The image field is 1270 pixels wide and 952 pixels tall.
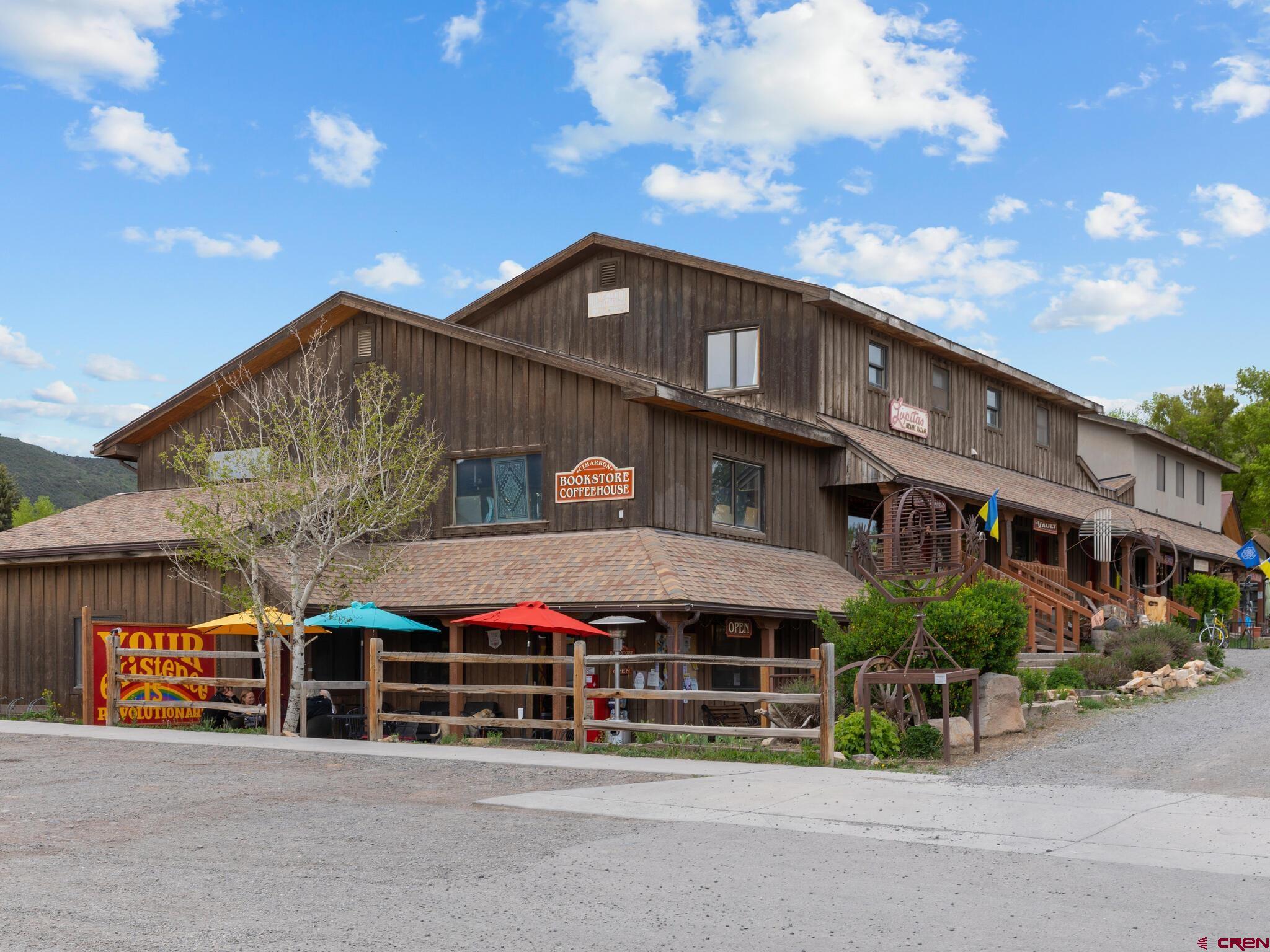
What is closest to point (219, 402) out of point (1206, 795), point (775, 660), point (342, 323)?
point (342, 323)

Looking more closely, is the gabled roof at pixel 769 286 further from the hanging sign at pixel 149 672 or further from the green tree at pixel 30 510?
the green tree at pixel 30 510

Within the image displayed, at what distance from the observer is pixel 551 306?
107 ft

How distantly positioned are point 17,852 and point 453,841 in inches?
125

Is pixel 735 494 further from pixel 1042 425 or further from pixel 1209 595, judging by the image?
pixel 1042 425

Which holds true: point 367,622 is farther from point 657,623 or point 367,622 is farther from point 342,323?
point 342,323

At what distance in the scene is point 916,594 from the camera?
731 inches

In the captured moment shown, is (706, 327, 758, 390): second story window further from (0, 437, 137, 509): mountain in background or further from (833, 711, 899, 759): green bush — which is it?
(0, 437, 137, 509): mountain in background

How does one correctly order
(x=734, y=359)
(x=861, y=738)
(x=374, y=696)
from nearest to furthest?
(x=861, y=738)
(x=374, y=696)
(x=734, y=359)

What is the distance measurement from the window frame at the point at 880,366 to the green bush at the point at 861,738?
14.4m

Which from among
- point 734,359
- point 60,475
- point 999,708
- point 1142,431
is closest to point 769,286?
point 734,359

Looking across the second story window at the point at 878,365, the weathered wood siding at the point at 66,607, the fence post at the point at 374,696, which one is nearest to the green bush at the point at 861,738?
the fence post at the point at 374,696

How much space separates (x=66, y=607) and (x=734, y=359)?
14.3 metres

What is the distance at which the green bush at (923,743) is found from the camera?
16922mm

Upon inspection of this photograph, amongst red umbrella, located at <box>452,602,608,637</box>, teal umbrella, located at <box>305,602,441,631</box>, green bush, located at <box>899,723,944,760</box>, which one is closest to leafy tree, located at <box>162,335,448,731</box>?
A: teal umbrella, located at <box>305,602,441,631</box>
